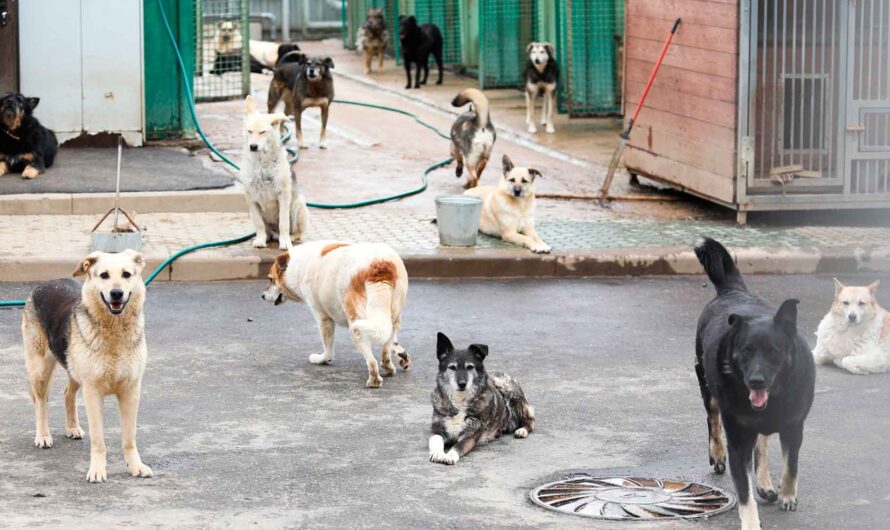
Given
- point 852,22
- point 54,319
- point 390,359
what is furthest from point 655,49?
point 54,319

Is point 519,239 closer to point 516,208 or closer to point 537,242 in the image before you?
point 537,242

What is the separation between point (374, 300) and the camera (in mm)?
8500

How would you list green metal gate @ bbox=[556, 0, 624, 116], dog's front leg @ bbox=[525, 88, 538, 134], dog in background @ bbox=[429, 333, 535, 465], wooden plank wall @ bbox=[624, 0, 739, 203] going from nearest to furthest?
1. dog in background @ bbox=[429, 333, 535, 465]
2. wooden plank wall @ bbox=[624, 0, 739, 203]
3. dog's front leg @ bbox=[525, 88, 538, 134]
4. green metal gate @ bbox=[556, 0, 624, 116]

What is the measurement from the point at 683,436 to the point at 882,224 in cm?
650

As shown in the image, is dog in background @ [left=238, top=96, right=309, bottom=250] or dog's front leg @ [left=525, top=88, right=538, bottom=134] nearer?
dog in background @ [left=238, top=96, right=309, bottom=250]

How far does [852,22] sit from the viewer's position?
12.7m

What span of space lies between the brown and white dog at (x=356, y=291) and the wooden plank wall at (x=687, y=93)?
16.9 ft

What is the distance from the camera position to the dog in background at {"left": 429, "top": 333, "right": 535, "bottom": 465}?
727cm

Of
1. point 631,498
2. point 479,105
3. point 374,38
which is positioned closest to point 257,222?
point 479,105

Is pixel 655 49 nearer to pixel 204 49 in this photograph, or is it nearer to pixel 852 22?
pixel 852 22

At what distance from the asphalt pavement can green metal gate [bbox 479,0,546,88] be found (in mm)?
12936

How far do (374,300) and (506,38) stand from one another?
15677 mm

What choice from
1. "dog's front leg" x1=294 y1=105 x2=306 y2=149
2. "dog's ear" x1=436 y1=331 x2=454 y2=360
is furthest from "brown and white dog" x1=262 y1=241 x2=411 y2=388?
"dog's front leg" x1=294 y1=105 x2=306 y2=149

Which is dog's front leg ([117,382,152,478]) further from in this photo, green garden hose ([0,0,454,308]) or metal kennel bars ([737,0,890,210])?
metal kennel bars ([737,0,890,210])
